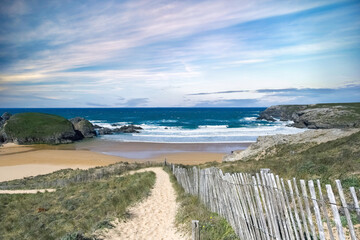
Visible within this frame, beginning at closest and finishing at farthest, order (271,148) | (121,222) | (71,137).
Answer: (121,222) → (271,148) → (71,137)

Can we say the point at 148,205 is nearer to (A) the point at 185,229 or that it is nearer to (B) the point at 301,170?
(A) the point at 185,229

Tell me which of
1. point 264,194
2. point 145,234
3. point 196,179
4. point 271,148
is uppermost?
point 264,194

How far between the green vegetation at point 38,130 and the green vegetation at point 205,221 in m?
42.6

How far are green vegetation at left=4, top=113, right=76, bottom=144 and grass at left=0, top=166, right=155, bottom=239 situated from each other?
33.0 meters

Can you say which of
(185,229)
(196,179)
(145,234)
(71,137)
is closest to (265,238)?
(185,229)

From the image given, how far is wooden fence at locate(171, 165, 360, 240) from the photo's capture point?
10.7 ft

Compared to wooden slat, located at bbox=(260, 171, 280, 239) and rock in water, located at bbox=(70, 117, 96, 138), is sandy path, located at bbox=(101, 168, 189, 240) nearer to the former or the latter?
wooden slat, located at bbox=(260, 171, 280, 239)

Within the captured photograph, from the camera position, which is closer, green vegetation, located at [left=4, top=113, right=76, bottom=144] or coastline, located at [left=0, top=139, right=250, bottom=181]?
coastline, located at [left=0, top=139, right=250, bottom=181]

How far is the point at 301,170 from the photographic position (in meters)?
11.0

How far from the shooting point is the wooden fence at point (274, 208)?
3.27 metres

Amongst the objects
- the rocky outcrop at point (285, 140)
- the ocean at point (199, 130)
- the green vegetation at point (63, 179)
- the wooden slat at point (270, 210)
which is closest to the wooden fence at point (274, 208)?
the wooden slat at point (270, 210)

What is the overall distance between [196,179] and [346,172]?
540 centimetres

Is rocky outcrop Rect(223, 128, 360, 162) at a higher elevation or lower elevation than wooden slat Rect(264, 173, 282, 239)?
lower

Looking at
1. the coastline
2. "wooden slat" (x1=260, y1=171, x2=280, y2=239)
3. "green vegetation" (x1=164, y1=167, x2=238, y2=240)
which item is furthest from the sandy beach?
"wooden slat" (x1=260, y1=171, x2=280, y2=239)
